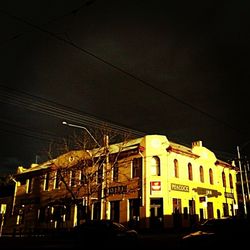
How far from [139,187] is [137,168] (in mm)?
2053

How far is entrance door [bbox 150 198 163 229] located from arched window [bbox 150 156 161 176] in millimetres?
2490

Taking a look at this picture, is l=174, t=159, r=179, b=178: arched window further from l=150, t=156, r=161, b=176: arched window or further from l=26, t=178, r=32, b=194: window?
l=26, t=178, r=32, b=194: window

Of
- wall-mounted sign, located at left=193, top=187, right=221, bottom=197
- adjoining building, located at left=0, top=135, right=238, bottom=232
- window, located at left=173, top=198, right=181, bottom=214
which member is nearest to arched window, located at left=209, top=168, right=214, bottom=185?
adjoining building, located at left=0, top=135, right=238, bottom=232

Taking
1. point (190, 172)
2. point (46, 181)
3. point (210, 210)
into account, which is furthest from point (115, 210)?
point (46, 181)

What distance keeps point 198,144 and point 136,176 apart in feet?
33.6

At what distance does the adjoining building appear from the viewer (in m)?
28.1

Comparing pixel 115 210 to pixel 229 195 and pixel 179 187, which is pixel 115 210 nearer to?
pixel 179 187

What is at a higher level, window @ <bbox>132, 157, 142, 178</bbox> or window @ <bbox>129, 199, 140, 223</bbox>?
window @ <bbox>132, 157, 142, 178</bbox>

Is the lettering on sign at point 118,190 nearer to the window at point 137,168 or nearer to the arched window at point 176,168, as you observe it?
the window at point 137,168

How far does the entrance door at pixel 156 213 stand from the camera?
27722 millimetres

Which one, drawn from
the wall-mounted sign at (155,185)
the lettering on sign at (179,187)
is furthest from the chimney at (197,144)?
the wall-mounted sign at (155,185)

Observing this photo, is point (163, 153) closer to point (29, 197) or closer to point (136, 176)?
point (136, 176)

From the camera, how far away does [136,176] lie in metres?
29.9

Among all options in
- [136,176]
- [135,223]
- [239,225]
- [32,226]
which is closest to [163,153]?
[136,176]
